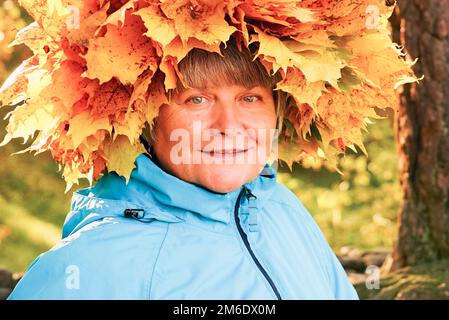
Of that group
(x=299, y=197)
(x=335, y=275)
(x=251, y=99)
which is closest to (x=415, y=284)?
(x=335, y=275)

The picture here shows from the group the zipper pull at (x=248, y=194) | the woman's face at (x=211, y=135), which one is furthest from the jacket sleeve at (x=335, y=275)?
the woman's face at (x=211, y=135)

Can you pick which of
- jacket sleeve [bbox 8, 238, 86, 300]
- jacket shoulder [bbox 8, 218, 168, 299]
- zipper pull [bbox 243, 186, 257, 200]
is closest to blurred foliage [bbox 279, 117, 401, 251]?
zipper pull [bbox 243, 186, 257, 200]

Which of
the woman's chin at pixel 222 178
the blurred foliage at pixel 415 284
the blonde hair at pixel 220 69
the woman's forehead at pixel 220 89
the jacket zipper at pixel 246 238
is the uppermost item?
the blonde hair at pixel 220 69

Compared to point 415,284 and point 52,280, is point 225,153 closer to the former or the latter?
point 52,280

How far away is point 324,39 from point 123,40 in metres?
0.60

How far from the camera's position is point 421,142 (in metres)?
4.17

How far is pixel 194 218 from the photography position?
233cm

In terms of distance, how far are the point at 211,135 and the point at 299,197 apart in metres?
5.01

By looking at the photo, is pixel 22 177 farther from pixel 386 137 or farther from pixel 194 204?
pixel 194 204

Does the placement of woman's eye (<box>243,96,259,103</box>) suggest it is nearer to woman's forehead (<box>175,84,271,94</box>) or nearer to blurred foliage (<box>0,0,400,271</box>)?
woman's forehead (<box>175,84,271,94</box>)

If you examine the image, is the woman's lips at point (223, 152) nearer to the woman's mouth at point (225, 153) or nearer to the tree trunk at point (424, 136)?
the woman's mouth at point (225, 153)

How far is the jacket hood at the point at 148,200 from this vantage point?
2.29 meters

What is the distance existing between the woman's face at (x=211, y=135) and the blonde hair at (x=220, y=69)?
0.02 metres

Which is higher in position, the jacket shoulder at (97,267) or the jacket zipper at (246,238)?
the jacket shoulder at (97,267)
